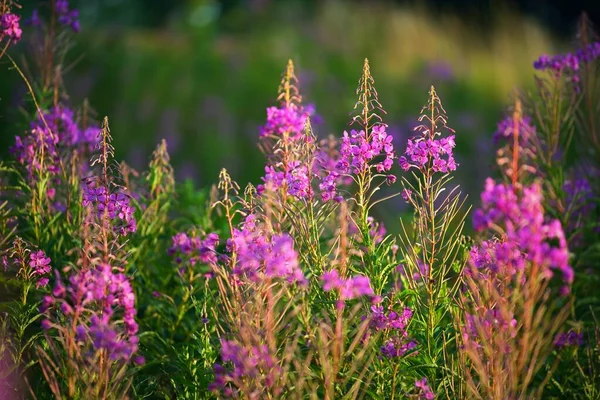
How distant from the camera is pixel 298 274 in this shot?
238 cm

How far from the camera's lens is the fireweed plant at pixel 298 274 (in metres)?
2.47

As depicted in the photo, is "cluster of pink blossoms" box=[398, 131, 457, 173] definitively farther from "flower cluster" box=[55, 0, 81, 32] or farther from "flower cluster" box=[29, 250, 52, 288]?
"flower cluster" box=[55, 0, 81, 32]

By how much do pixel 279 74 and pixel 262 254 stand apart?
30.2ft

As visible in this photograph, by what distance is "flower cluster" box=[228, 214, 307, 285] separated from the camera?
2445 mm

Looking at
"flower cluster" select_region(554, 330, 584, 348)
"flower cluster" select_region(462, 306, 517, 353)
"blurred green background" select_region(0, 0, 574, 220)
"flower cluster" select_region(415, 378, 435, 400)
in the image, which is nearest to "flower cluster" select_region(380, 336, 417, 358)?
"flower cluster" select_region(415, 378, 435, 400)

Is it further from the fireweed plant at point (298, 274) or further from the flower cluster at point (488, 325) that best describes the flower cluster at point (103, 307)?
the flower cluster at point (488, 325)

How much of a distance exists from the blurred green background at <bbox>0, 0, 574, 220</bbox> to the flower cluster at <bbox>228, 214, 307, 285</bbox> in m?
6.06

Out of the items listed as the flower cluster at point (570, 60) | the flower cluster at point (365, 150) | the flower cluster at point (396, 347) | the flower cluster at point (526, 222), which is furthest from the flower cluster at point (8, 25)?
the flower cluster at point (570, 60)

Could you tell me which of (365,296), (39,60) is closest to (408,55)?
(39,60)

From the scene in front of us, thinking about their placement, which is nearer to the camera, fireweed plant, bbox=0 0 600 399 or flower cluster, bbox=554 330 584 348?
fireweed plant, bbox=0 0 600 399

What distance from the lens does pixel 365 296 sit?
10.1 feet

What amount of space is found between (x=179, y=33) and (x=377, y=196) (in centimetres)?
731

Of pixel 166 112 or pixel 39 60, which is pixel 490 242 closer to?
pixel 39 60

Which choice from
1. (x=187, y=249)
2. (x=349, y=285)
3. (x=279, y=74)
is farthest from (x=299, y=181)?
(x=279, y=74)
